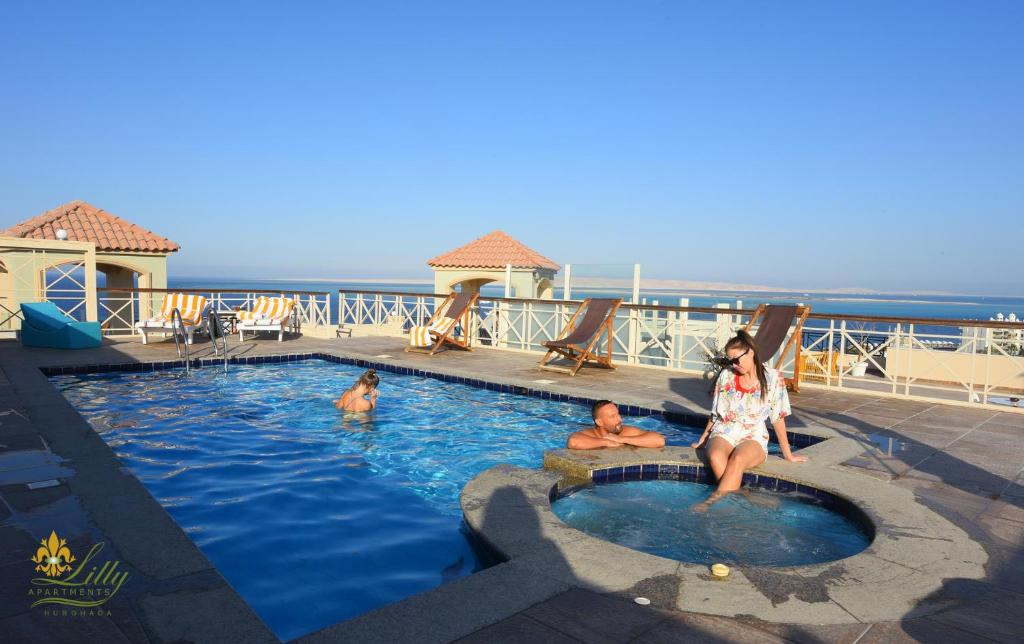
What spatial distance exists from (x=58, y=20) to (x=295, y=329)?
1001cm

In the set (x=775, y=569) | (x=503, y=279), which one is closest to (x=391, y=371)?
(x=775, y=569)

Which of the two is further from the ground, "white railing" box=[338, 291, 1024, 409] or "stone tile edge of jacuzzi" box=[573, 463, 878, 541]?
"white railing" box=[338, 291, 1024, 409]

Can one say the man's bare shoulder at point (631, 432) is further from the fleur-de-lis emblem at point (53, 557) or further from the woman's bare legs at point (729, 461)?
the fleur-de-lis emblem at point (53, 557)

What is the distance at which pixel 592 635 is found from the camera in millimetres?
1999

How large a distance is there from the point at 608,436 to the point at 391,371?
483cm

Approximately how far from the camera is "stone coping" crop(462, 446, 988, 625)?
7.48 feet

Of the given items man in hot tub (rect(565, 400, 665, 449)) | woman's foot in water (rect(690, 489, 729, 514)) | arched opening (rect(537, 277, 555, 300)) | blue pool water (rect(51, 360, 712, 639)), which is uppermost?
arched opening (rect(537, 277, 555, 300))

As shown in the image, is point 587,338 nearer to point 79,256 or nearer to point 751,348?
point 751,348

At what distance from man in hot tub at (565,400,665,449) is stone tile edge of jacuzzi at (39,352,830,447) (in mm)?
1520

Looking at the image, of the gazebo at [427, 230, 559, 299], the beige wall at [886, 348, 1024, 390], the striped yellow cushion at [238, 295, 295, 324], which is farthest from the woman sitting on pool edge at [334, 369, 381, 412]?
the beige wall at [886, 348, 1024, 390]

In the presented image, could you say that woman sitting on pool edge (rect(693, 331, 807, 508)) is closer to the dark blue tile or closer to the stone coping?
the dark blue tile

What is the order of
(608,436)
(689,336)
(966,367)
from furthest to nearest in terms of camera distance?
1. (966,367)
2. (689,336)
3. (608,436)

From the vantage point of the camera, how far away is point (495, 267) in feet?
58.1

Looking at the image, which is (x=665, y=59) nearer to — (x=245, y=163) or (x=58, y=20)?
(x=58, y=20)
